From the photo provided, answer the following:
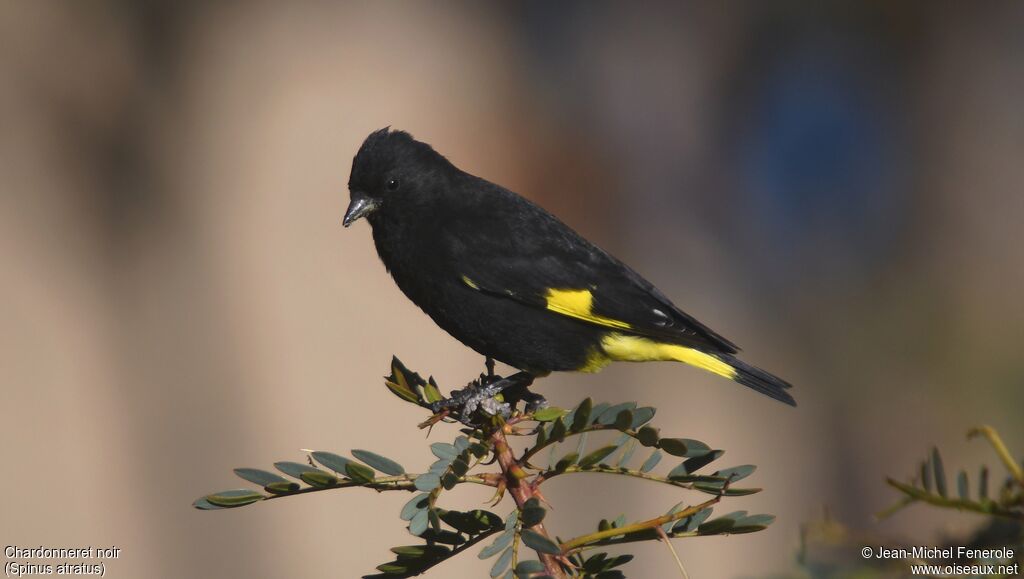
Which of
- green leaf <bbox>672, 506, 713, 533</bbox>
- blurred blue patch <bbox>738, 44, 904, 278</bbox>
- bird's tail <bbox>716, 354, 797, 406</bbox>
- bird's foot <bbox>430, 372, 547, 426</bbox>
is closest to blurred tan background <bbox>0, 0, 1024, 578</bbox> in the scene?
blurred blue patch <bbox>738, 44, 904, 278</bbox>

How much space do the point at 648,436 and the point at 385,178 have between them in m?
1.99

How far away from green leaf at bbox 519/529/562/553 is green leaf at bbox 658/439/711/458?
0.24 meters

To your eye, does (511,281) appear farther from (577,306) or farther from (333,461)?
(333,461)

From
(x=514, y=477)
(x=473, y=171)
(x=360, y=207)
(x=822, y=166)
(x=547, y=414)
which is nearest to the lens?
(x=514, y=477)

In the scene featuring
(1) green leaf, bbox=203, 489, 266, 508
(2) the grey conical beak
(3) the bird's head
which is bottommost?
(1) green leaf, bbox=203, 489, 266, 508

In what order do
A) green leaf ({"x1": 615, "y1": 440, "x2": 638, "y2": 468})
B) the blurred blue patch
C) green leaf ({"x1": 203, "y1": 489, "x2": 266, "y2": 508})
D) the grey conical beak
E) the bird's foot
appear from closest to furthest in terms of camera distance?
1. green leaf ({"x1": 203, "y1": 489, "x2": 266, "y2": 508})
2. green leaf ({"x1": 615, "y1": 440, "x2": 638, "y2": 468})
3. the bird's foot
4. the grey conical beak
5. the blurred blue patch

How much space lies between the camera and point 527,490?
5.25ft

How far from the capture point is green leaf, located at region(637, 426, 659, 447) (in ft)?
5.04

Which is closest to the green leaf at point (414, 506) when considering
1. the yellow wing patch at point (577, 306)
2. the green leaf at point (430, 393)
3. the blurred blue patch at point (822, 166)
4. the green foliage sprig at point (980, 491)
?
the green leaf at point (430, 393)

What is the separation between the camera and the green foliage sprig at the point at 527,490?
140cm

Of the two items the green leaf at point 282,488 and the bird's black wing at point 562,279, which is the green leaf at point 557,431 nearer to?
the green leaf at point 282,488

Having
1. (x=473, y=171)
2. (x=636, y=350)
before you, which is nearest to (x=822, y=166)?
(x=473, y=171)

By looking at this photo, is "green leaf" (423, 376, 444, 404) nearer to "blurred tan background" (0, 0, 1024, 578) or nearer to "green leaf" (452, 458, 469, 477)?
"green leaf" (452, 458, 469, 477)

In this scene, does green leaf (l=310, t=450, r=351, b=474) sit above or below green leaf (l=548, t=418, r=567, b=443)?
below
